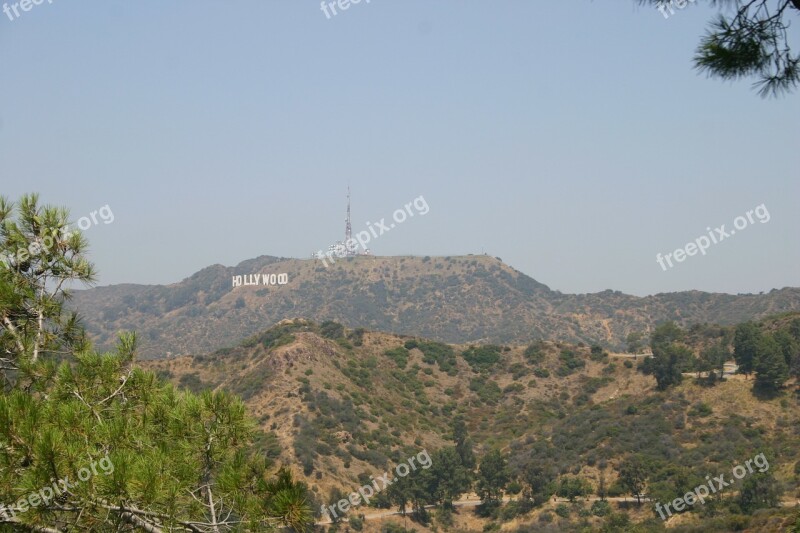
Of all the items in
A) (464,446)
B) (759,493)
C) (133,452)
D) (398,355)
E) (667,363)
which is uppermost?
(398,355)

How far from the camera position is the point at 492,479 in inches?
2085

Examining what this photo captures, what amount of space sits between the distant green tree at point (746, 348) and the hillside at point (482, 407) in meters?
2.15

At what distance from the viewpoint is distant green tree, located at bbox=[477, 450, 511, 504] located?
52.7 meters

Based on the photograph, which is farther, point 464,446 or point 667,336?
point 667,336

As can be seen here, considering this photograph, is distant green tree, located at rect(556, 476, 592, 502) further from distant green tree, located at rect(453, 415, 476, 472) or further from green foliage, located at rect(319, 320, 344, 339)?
green foliage, located at rect(319, 320, 344, 339)

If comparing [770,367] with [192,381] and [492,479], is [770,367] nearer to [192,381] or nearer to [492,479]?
[492,479]

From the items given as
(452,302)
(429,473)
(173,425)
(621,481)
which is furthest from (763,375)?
(452,302)

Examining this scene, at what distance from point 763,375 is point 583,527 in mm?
25376

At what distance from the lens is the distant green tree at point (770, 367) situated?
187 ft

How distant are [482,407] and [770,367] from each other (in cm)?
2854

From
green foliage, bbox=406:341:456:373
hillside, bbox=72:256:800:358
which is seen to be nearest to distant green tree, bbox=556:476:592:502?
green foliage, bbox=406:341:456:373

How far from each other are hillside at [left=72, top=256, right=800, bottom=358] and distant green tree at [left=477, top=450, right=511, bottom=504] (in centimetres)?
7694

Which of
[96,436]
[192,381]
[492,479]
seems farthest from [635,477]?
[96,436]

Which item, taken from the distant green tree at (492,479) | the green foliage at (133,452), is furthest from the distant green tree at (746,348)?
the green foliage at (133,452)
